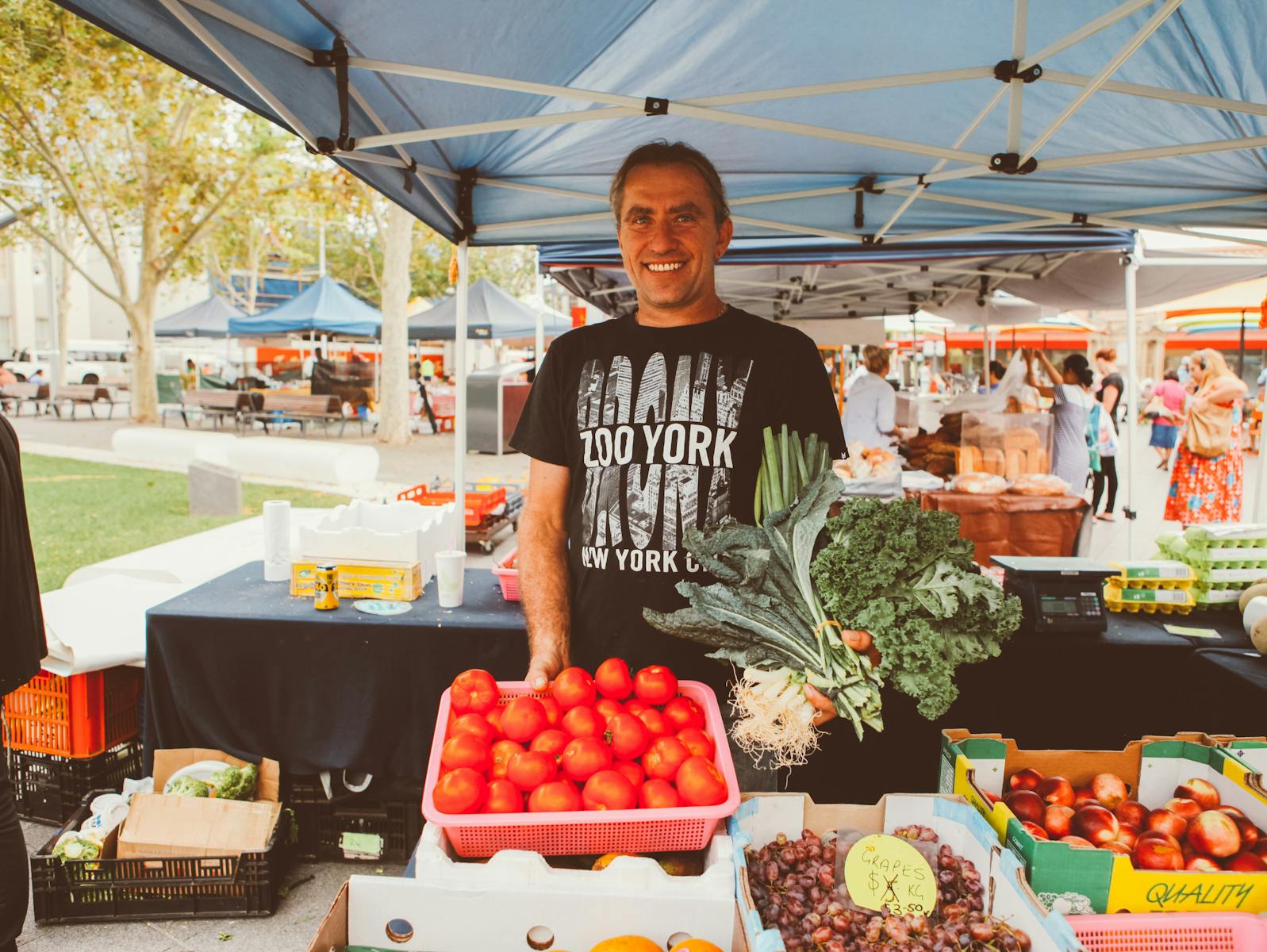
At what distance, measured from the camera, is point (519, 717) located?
1.71 meters

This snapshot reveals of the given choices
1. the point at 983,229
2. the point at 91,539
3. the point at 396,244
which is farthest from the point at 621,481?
the point at 396,244

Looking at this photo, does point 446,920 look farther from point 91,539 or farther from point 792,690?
point 91,539

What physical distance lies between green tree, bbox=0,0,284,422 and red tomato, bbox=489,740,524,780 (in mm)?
14563

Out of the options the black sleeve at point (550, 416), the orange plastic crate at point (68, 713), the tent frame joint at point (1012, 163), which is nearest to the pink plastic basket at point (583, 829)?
the black sleeve at point (550, 416)

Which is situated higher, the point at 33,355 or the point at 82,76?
the point at 82,76

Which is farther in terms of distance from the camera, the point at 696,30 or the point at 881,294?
the point at 881,294

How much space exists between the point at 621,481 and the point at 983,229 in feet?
11.6

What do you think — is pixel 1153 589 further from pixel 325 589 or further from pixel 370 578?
pixel 325 589

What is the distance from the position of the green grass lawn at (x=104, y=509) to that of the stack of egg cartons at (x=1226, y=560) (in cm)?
754

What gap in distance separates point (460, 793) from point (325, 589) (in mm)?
2096

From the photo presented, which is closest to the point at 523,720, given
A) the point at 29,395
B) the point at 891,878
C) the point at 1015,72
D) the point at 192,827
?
the point at 891,878

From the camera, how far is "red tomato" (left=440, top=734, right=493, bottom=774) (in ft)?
5.23

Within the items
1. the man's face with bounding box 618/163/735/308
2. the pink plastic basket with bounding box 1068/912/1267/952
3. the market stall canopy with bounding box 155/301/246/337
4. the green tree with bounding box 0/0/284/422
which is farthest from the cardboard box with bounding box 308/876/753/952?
the market stall canopy with bounding box 155/301/246/337

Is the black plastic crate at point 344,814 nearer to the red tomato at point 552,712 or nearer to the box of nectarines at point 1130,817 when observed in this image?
the red tomato at point 552,712
